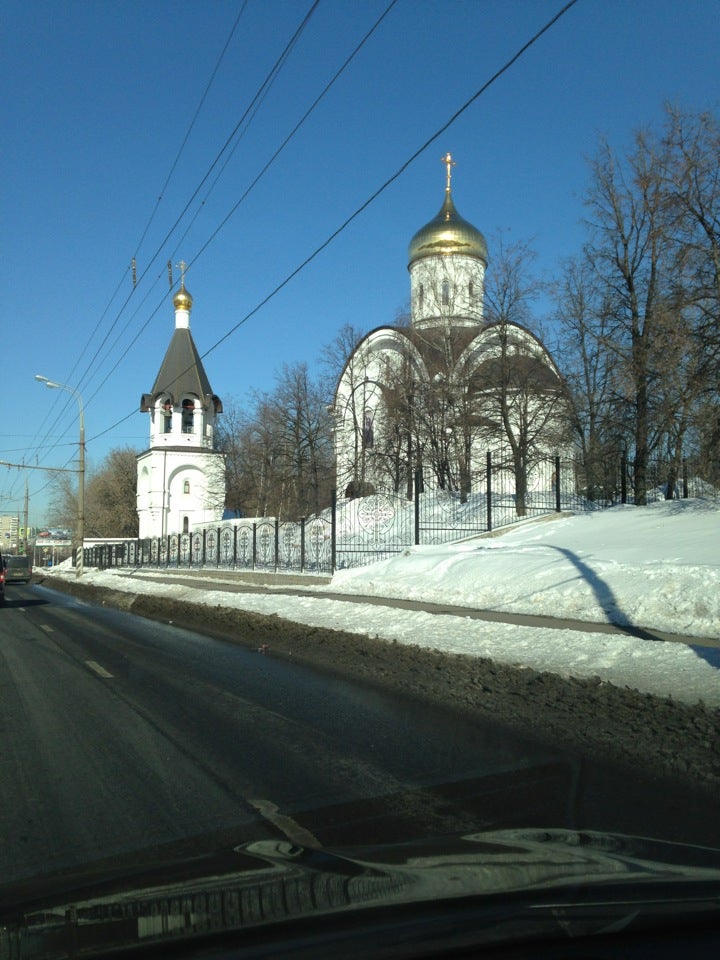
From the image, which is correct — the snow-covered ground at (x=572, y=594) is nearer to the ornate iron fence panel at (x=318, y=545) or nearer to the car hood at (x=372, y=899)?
the ornate iron fence panel at (x=318, y=545)

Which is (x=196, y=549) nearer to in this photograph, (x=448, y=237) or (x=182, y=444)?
(x=448, y=237)

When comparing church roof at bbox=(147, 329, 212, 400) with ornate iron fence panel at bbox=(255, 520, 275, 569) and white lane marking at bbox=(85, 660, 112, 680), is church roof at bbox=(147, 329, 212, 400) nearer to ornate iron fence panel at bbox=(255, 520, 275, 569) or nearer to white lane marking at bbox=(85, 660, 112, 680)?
ornate iron fence panel at bbox=(255, 520, 275, 569)

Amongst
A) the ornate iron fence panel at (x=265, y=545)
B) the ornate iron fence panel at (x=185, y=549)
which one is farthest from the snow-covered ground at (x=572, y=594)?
the ornate iron fence panel at (x=185, y=549)

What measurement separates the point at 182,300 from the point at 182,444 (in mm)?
11149

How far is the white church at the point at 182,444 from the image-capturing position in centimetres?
6556

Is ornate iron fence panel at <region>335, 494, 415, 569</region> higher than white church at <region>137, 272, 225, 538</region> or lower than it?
lower

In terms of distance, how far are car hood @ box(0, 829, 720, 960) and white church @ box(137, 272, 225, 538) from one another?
203ft

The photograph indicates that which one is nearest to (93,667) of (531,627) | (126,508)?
(531,627)

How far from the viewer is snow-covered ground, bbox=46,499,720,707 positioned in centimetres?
1005

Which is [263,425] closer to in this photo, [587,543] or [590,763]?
[587,543]

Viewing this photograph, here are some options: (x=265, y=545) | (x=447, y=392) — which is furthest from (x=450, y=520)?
(x=447, y=392)

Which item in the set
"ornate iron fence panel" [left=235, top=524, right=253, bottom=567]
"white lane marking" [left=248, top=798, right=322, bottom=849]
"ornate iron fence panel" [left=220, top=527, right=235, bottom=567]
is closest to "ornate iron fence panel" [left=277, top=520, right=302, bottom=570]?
"ornate iron fence panel" [left=235, top=524, right=253, bottom=567]

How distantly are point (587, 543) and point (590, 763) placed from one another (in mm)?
13916

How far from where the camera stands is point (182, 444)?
67062 millimetres
